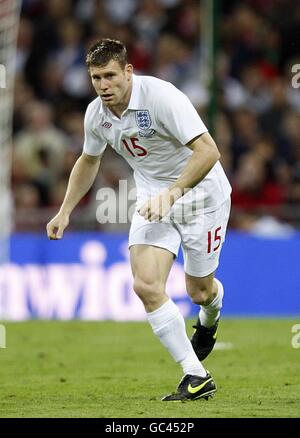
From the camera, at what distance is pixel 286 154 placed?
1612 centimetres

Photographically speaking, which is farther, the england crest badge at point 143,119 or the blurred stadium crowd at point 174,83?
the blurred stadium crowd at point 174,83

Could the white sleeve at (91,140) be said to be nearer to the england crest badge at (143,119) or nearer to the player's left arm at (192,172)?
the england crest badge at (143,119)

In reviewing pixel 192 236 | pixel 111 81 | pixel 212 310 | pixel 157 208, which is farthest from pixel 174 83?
pixel 157 208

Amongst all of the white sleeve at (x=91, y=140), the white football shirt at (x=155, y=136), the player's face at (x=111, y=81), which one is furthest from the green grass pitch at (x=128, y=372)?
the player's face at (x=111, y=81)

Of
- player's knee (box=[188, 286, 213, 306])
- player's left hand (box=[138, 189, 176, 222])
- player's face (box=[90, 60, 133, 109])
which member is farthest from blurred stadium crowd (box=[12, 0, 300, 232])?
player's left hand (box=[138, 189, 176, 222])

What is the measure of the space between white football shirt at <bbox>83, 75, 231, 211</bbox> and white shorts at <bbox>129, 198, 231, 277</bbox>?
0.34ft

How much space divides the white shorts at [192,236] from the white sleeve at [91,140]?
57 centimetres

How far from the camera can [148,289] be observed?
7449 millimetres

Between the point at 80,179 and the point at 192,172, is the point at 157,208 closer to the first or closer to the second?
the point at 192,172

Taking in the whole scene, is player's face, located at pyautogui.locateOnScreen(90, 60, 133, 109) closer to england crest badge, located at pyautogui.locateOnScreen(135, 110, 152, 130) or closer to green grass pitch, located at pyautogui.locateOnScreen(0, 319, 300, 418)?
england crest badge, located at pyautogui.locateOnScreen(135, 110, 152, 130)

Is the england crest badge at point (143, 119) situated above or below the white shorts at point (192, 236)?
above

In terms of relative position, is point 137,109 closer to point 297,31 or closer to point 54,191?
point 54,191

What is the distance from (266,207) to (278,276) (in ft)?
3.12

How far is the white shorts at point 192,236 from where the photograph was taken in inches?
306
